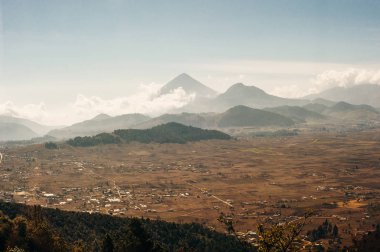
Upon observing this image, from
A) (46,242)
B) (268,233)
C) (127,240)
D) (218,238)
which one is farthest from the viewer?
(218,238)

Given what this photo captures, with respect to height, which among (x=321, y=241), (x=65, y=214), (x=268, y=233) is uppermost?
(x=268, y=233)

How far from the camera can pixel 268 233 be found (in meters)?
40.0

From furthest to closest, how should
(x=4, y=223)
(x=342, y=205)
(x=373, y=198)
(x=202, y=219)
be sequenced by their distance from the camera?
(x=373, y=198), (x=342, y=205), (x=202, y=219), (x=4, y=223)

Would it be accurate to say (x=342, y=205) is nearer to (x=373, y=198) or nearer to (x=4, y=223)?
(x=373, y=198)

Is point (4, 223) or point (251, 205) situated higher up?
point (4, 223)

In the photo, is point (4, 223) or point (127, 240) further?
point (4, 223)

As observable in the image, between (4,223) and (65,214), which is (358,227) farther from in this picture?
(4,223)

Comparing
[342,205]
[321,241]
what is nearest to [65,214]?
[321,241]

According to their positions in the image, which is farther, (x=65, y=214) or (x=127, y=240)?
(x=65, y=214)

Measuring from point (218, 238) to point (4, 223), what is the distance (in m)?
64.8

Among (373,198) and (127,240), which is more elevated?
(127,240)

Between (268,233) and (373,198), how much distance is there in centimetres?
16674

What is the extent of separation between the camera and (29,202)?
183 meters

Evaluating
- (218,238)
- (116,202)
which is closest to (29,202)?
(116,202)
